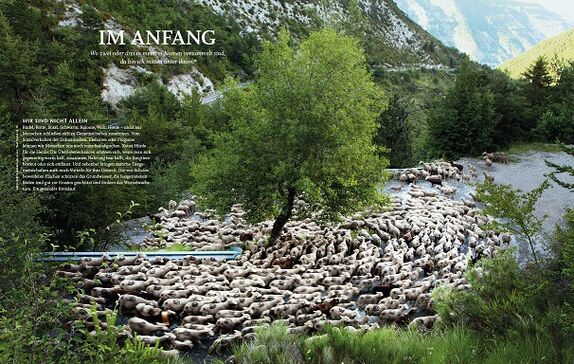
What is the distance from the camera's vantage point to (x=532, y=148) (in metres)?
29.3

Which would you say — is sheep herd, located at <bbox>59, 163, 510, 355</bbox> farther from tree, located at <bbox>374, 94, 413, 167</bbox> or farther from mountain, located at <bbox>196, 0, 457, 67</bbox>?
mountain, located at <bbox>196, 0, 457, 67</bbox>

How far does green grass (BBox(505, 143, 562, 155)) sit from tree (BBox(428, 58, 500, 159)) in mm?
1550

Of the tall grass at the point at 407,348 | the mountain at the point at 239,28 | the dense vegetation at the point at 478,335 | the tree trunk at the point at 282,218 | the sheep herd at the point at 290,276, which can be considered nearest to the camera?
the tall grass at the point at 407,348

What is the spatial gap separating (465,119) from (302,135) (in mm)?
19268

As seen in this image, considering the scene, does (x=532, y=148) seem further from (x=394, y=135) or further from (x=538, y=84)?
(x=394, y=135)

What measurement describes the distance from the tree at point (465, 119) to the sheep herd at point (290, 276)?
38.6 ft

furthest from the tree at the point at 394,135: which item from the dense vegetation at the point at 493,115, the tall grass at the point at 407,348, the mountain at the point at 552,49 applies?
the mountain at the point at 552,49


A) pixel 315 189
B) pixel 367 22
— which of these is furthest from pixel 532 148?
pixel 367 22

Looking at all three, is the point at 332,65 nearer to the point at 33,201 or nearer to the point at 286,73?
the point at 286,73

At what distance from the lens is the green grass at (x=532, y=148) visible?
28.7m

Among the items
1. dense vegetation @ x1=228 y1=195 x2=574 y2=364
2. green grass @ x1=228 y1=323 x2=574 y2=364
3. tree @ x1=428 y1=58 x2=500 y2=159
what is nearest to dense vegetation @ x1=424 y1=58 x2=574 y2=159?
tree @ x1=428 y1=58 x2=500 y2=159

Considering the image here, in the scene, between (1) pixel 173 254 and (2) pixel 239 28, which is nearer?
(1) pixel 173 254

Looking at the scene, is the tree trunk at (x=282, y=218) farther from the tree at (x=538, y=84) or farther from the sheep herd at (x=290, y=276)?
the tree at (x=538, y=84)

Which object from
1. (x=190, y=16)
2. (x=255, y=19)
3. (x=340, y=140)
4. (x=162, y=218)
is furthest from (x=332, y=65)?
(x=255, y=19)
